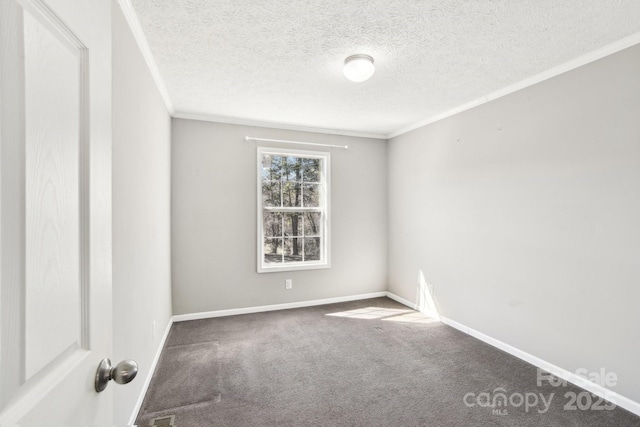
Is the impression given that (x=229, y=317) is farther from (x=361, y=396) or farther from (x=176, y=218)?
(x=361, y=396)

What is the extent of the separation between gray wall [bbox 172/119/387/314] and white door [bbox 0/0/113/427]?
3074mm

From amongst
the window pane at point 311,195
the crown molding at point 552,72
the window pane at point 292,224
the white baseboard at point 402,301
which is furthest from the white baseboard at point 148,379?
the crown molding at point 552,72

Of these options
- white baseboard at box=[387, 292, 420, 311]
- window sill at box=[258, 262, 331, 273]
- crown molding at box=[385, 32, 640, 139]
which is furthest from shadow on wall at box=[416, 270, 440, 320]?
crown molding at box=[385, 32, 640, 139]

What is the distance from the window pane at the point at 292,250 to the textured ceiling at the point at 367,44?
74.3 inches

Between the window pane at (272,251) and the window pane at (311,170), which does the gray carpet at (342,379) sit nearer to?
the window pane at (272,251)

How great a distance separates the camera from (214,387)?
7.58 feet

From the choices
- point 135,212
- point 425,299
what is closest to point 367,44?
point 135,212

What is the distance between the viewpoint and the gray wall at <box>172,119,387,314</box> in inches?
145

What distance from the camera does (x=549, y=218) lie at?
2.54m

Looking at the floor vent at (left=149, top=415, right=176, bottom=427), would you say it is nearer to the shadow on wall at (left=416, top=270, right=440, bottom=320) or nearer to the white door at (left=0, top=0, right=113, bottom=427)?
the white door at (left=0, top=0, right=113, bottom=427)

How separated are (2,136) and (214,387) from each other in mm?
2373

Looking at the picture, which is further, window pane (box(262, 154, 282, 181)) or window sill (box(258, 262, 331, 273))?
window pane (box(262, 154, 282, 181))

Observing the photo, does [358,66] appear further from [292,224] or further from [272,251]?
[272,251]

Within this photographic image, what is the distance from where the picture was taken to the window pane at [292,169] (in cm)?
425
